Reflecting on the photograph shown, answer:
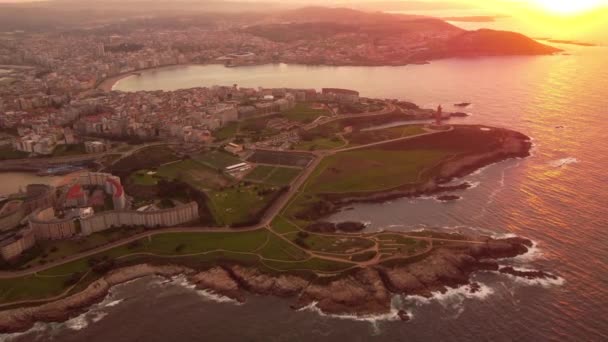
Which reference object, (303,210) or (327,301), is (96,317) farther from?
(303,210)

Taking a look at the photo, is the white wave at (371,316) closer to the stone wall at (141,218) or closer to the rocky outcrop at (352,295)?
Result: the rocky outcrop at (352,295)

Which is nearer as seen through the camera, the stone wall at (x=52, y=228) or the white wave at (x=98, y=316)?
the white wave at (x=98, y=316)

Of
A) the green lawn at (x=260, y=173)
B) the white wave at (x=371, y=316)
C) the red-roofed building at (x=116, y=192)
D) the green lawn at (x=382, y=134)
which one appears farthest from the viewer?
the green lawn at (x=382, y=134)

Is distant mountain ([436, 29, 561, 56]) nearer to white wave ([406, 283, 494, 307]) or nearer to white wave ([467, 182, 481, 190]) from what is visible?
white wave ([467, 182, 481, 190])

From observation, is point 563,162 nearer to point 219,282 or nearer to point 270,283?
point 270,283

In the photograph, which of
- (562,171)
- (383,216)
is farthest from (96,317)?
(562,171)

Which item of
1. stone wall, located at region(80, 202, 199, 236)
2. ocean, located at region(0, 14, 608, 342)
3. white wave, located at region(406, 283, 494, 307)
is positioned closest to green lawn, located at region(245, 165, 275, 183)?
Answer: stone wall, located at region(80, 202, 199, 236)

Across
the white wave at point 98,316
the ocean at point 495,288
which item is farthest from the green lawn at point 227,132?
the white wave at point 98,316
